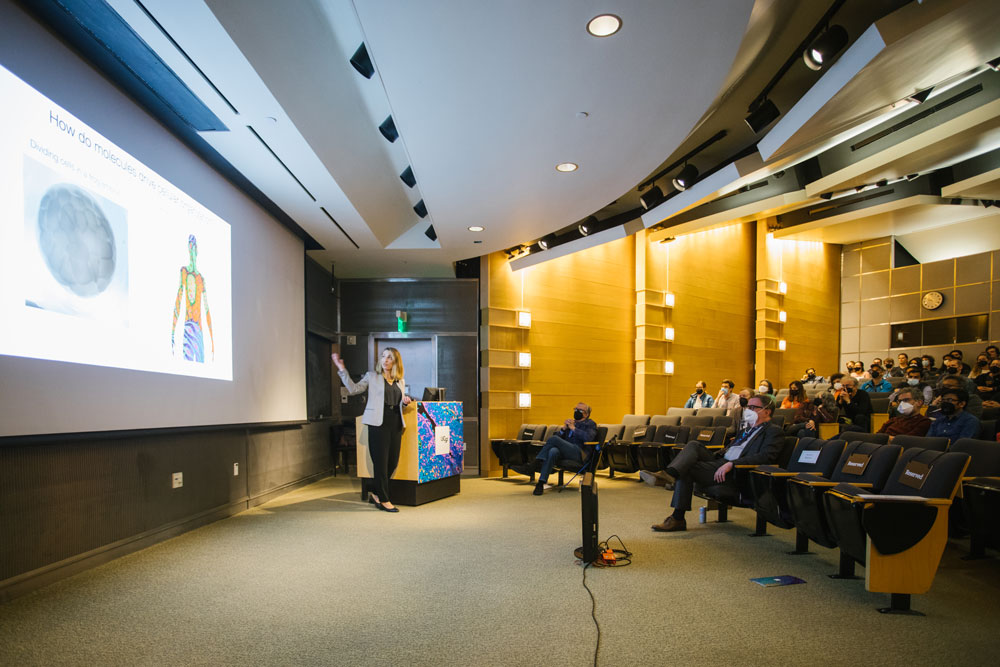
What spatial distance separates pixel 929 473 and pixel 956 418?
7.07ft

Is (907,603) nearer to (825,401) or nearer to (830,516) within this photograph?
(830,516)

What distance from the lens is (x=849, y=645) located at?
2.54m

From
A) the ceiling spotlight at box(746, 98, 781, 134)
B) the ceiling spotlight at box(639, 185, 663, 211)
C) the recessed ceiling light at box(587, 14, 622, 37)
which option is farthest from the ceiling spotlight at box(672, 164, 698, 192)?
the recessed ceiling light at box(587, 14, 622, 37)

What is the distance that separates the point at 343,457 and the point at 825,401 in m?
7.26

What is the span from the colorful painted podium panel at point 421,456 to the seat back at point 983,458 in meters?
4.86

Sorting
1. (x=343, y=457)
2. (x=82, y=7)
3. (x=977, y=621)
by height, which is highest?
(x=82, y=7)

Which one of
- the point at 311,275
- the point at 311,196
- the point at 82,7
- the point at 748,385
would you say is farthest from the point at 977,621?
the point at 748,385

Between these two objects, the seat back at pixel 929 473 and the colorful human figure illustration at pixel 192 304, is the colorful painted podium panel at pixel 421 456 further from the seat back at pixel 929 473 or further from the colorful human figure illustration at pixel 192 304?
the seat back at pixel 929 473

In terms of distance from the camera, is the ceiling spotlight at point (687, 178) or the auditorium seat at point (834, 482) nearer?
the auditorium seat at point (834, 482)

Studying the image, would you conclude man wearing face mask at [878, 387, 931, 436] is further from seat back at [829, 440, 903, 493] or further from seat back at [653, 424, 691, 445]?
seat back at [653, 424, 691, 445]

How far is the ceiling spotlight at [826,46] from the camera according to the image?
14.3 feet

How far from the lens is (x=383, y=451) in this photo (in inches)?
232

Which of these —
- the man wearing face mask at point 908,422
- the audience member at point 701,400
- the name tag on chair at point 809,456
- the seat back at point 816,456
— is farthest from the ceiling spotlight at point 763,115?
the audience member at point 701,400

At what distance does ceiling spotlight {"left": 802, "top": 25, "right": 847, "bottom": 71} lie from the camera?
14.3 feet
